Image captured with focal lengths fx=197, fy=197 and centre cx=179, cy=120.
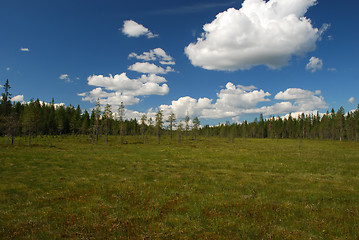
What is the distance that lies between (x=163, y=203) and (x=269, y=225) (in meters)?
5.99

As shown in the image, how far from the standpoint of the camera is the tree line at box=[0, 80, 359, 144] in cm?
7413

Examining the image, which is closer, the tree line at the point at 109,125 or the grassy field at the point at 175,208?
the grassy field at the point at 175,208

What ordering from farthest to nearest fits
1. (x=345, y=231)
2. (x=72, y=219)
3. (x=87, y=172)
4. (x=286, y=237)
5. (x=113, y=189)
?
(x=87, y=172)
(x=113, y=189)
(x=72, y=219)
(x=345, y=231)
(x=286, y=237)

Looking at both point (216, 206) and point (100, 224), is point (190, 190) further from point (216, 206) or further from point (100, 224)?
point (100, 224)

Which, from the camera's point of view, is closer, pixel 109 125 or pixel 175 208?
pixel 175 208

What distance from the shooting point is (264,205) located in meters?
12.0

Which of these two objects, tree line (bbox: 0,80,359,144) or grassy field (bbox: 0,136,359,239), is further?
tree line (bbox: 0,80,359,144)

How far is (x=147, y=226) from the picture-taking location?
30.4 ft

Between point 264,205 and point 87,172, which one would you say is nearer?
point 264,205

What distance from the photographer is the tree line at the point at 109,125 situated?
243 feet

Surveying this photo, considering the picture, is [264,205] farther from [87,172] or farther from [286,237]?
[87,172]

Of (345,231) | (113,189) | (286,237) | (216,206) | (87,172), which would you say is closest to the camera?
(286,237)

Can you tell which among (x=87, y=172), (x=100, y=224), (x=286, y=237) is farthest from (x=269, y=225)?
(x=87, y=172)

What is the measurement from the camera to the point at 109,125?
12369cm
